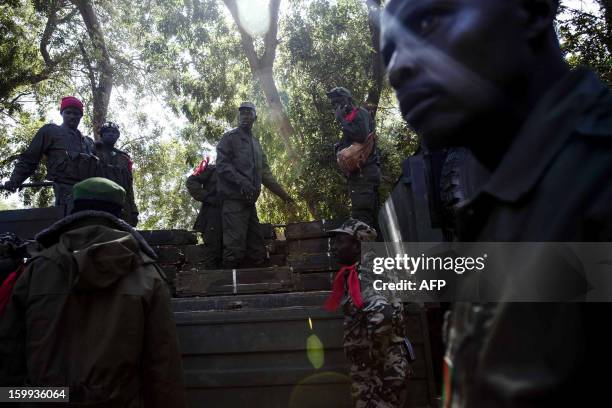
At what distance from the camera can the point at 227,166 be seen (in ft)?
25.6

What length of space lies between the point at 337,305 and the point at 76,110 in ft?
17.1

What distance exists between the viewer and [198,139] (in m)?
19.5

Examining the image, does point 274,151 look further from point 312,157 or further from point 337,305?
point 337,305

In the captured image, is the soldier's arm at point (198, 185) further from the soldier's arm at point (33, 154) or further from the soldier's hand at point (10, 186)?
the soldier's hand at point (10, 186)

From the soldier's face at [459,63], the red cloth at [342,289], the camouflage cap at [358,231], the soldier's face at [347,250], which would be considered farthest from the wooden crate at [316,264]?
the soldier's face at [459,63]

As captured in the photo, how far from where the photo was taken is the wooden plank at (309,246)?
7.61 metres

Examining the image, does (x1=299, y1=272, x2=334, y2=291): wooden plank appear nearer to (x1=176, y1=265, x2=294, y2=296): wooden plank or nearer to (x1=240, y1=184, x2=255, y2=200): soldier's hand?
(x1=176, y1=265, x2=294, y2=296): wooden plank

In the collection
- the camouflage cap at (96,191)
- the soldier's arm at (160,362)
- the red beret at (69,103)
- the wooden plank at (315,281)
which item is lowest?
the soldier's arm at (160,362)

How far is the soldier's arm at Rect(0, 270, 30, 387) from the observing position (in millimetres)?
2742

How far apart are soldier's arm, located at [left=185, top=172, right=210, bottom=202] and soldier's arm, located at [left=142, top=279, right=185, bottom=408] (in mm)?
5842

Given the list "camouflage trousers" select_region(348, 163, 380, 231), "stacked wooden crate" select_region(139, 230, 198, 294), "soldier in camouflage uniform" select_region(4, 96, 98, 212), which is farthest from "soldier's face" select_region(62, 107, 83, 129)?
"camouflage trousers" select_region(348, 163, 380, 231)

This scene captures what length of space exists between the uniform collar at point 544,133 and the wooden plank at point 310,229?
6.55m

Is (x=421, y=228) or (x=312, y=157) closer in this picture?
(x=421, y=228)


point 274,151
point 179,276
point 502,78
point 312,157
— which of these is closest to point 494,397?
point 502,78
